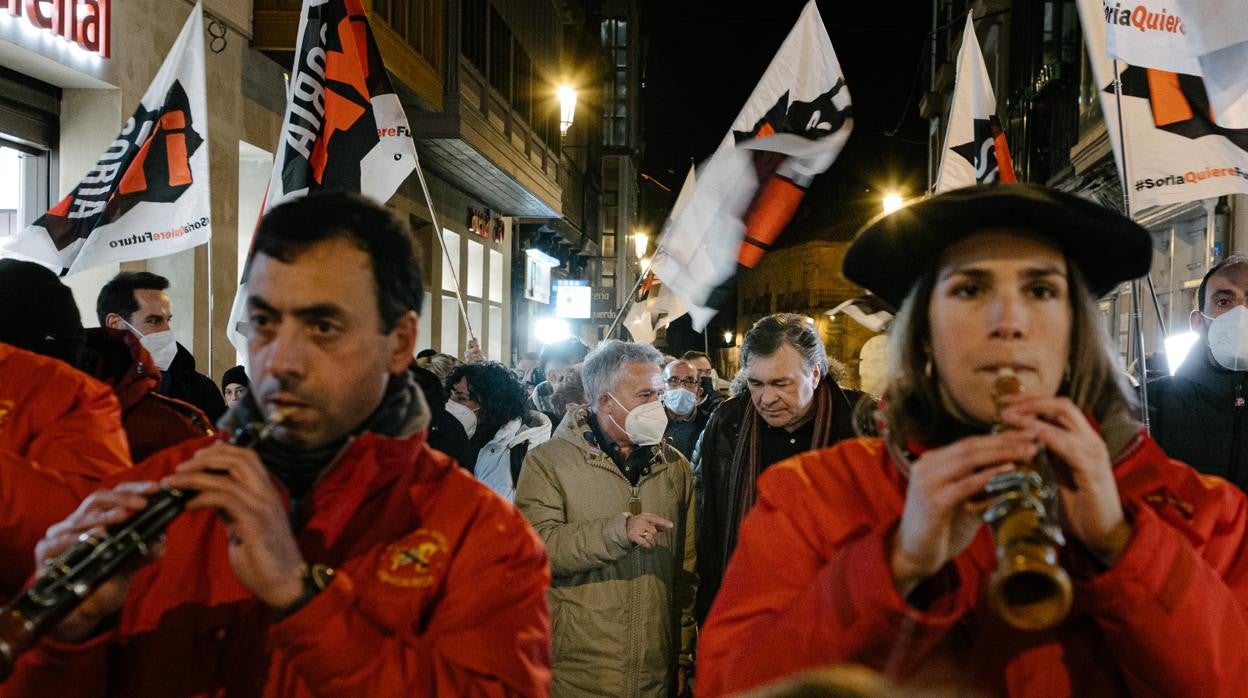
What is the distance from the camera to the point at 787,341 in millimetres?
5172

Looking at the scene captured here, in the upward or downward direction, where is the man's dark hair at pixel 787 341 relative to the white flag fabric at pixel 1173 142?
downward

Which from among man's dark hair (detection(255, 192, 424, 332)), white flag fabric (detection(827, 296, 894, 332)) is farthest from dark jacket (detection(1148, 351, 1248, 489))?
man's dark hair (detection(255, 192, 424, 332))

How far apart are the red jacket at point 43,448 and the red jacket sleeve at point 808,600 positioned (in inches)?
60.4

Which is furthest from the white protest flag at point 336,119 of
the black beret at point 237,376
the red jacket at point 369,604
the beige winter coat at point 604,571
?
the red jacket at point 369,604

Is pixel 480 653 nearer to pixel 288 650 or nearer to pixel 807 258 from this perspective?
pixel 288 650

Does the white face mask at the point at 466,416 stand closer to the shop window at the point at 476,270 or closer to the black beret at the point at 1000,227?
the black beret at the point at 1000,227

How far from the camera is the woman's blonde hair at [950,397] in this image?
1.87 meters

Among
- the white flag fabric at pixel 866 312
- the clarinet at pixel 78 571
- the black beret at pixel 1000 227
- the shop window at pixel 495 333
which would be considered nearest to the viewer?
the clarinet at pixel 78 571

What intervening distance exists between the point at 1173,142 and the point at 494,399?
4.43 m

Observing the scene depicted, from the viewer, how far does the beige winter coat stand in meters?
4.37

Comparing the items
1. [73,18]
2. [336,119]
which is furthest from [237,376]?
[73,18]

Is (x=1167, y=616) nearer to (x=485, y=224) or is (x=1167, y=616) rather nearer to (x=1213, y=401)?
(x=1213, y=401)

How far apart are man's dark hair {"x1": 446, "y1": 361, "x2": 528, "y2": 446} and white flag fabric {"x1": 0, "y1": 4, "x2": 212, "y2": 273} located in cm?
208

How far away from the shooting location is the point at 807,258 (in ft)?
271
